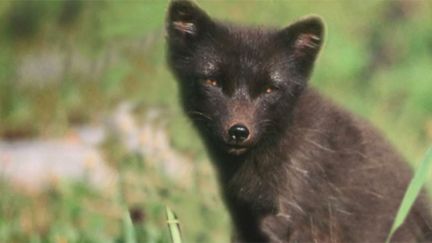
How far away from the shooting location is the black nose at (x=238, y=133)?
8586 millimetres

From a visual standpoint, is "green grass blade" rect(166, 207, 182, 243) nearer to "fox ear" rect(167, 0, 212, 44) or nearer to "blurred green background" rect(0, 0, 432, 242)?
"fox ear" rect(167, 0, 212, 44)

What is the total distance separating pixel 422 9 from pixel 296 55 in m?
7.76

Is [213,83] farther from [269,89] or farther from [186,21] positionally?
[186,21]

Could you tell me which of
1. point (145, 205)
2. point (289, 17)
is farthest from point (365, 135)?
point (289, 17)

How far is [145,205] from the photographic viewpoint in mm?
10023

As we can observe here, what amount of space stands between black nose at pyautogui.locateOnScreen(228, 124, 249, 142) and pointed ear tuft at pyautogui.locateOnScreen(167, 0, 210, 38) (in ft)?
2.21

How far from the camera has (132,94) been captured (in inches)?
539

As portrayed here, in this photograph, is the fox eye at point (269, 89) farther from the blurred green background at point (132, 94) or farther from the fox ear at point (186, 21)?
the blurred green background at point (132, 94)

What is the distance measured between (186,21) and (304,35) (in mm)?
663

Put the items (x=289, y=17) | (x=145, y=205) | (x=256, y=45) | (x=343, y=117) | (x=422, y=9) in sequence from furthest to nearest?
(x=422, y=9) → (x=289, y=17) → (x=145, y=205) → (x=343, y=117) → (x=256, y=45)

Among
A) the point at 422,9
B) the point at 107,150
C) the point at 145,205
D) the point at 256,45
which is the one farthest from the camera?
the point at 422,9

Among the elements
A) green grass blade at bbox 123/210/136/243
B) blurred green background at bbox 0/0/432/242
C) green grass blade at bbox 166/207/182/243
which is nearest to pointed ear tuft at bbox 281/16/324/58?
blurred green background at bbox 0/0/432/242

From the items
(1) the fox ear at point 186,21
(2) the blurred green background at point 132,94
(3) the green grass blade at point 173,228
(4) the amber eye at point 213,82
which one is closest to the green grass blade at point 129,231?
(3) the green grass blade at point 173,228

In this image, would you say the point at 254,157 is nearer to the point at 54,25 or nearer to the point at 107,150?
the point at 107,150
